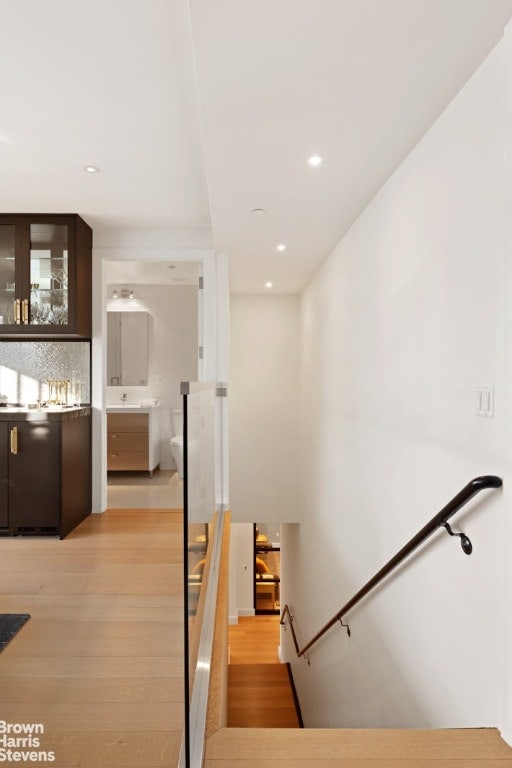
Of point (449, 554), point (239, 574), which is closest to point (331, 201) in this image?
point (449, 554)

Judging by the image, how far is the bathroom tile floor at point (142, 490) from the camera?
15.9 ft

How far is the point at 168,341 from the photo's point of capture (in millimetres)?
6984

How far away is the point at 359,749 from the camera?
5.30ft

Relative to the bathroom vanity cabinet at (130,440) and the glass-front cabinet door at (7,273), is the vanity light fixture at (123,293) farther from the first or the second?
the glass-front cabinet door at (7,273)

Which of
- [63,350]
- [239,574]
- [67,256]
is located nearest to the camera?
[67,256]

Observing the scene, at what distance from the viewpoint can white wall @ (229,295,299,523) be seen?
6145 millimetres

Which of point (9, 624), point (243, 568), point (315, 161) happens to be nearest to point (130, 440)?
point (243, 568)

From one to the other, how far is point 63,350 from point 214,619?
9.57ft

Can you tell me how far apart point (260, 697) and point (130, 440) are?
10.7 ft

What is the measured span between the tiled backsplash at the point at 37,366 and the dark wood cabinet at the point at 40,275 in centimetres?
41

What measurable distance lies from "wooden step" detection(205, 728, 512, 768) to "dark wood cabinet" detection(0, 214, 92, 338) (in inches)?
125

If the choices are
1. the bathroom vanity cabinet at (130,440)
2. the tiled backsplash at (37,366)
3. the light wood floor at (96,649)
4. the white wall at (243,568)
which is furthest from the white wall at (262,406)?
the light wood floor at (96,649)

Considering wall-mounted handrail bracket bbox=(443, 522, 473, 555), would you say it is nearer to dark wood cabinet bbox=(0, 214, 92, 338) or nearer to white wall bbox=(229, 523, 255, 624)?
dark wood cabinet bbox=(0, 214, 92, 338)

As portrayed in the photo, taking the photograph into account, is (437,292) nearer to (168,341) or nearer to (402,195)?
(402,195)
